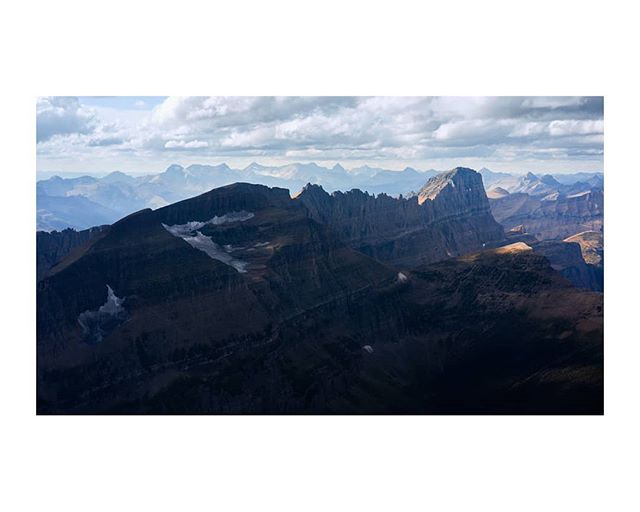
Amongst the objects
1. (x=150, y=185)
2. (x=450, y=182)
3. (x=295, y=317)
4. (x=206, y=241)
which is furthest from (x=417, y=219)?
(x=150, y=185)

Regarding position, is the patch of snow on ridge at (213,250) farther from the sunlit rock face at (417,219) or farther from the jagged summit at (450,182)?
the jagged summit at (450,182)

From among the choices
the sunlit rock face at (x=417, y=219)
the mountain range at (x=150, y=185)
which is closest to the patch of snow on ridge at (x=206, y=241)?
the mountain range at (x=150, y=185)

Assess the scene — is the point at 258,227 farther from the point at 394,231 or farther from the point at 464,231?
the point at 464,231

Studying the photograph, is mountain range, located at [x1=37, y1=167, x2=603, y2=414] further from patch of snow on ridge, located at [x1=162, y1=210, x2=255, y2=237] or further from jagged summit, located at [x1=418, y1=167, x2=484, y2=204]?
jagged summit, located at [x1=418, y1=167, x2=484, y2=204]

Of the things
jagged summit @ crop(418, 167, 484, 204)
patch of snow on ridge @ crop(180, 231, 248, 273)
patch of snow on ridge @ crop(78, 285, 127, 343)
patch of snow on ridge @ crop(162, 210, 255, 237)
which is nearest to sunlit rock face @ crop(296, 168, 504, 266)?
jagged summit @ crop(418, 167, 484, 204)

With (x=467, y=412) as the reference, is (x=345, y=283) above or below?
above

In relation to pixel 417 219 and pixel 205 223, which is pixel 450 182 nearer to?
pixel 417 219

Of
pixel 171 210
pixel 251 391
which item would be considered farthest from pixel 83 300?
pixel 251 391
